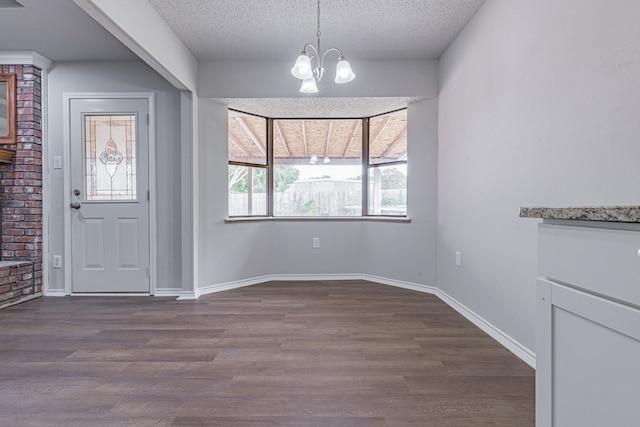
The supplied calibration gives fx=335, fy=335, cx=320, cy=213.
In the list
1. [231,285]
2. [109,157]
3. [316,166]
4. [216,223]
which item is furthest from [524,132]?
[109,157]

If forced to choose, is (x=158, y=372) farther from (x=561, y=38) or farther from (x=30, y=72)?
(x=30, y=72)

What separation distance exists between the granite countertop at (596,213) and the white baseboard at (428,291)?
1.42 m

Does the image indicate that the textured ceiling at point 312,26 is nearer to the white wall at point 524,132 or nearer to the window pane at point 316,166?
the white wall at point 524,132

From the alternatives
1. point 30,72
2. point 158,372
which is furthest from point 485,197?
point 30,72

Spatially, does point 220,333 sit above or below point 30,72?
below

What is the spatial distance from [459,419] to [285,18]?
9.41ft

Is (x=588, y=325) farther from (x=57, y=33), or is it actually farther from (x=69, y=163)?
(x=69, y=163)

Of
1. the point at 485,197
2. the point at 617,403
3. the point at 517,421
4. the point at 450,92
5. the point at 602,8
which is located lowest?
the point at 517,421

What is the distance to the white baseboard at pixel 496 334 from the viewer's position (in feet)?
6.26

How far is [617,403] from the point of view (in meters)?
0.68

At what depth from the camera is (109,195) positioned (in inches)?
133

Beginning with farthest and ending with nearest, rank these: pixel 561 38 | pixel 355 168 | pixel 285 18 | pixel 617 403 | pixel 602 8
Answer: pixel 355 168, pixel 285 18, pixel 561 38, pixel 602 8, pixel 617 403

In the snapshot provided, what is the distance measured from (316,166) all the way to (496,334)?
104 inches

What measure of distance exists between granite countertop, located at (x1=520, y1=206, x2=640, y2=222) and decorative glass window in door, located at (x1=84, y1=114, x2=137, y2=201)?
3518 millimetres
